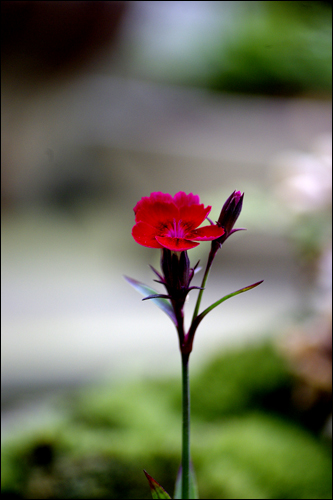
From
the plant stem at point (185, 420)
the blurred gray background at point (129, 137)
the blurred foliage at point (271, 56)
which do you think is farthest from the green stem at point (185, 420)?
the blurred foliage at point (271, 56)

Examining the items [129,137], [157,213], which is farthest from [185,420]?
[129,137]

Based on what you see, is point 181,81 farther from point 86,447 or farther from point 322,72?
point 86,447

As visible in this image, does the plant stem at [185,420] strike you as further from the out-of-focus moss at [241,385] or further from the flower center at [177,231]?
the out-of-focus moss at [241,385]

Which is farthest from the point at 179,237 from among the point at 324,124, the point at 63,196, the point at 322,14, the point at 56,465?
the point at 63,196

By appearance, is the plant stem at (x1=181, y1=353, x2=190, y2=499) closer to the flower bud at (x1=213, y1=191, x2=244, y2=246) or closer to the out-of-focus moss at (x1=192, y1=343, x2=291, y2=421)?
the flower bud at (x1=213, y1=191, x2=244, y2=246)

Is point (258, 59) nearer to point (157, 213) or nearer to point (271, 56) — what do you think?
point (271, 56)
